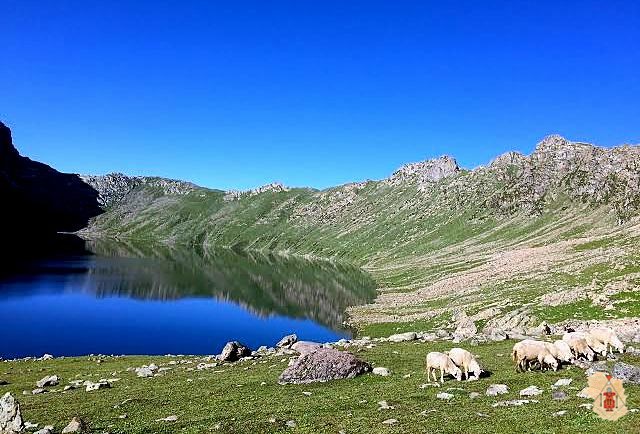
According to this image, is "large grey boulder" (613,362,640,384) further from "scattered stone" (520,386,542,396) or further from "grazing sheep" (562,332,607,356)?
"grazing sheep" (562,332,607,356)

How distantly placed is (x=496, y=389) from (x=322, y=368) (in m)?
12.6

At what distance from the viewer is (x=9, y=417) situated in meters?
24.2

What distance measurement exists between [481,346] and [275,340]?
205 feet

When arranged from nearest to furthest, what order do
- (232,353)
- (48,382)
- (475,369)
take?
(475,369)
(48,382)
(232,353)

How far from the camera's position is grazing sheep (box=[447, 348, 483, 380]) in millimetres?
29797

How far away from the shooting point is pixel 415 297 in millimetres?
123062

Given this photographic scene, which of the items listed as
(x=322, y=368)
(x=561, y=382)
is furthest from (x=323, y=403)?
(x=561, y=382)

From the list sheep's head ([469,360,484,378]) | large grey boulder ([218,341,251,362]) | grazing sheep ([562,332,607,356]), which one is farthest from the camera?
large grey boulder ([218,341,251,362])

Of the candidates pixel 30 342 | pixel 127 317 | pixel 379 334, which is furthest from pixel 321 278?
pixel 30 342

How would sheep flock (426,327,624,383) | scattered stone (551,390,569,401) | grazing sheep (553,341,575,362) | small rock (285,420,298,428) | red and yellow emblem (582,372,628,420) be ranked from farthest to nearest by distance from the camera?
grazing sheep (553,341,575,362) → sheep flock (426,327,624,383) → small rock (285,420,298,428) → scattered stone (551,390,569,401) → red and yellow emblem (582,372,628,420)

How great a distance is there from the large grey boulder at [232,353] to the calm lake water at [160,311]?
141ft

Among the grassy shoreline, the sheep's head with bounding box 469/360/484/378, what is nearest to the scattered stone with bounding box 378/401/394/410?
the grassy shoreline

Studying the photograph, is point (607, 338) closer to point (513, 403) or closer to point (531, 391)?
point (531, 391)

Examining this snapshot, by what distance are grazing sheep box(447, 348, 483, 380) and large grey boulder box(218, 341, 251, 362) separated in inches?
953
